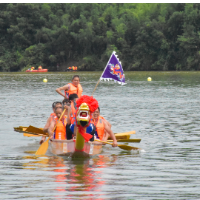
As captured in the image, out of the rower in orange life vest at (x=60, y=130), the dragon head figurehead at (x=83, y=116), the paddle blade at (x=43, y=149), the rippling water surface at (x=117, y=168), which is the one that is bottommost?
the rippling water surface at (x=117, y=168)

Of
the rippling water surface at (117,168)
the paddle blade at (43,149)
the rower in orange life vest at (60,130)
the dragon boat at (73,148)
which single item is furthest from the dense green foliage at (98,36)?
the dragon boat at (73,148)

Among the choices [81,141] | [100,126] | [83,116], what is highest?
[83,116]

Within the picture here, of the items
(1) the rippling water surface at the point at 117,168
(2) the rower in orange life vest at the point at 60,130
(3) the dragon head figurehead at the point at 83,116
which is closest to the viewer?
(1) the rippling water surface at the point at 117,168

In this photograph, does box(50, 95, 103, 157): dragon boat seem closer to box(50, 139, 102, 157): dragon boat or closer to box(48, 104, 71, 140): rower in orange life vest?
box(50, 139, 102, 157): dragon boat

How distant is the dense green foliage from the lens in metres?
88.2

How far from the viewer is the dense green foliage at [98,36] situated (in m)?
88.2

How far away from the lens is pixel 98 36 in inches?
3748

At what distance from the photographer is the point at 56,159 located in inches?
443

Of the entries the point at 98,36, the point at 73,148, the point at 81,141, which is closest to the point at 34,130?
the point at 73,148

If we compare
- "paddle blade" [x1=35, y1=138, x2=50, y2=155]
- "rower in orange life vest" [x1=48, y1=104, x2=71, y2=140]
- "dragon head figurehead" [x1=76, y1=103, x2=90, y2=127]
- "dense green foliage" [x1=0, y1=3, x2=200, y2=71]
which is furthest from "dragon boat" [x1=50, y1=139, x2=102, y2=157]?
"dense green foliage" [x1=0, y1=3, x2=200, y2=71]

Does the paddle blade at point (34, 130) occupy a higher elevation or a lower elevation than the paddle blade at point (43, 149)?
higher

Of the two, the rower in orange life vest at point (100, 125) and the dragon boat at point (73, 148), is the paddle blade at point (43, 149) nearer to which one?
the dragon boat at point (73, 148)

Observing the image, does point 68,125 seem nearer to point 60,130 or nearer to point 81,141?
point 60,130

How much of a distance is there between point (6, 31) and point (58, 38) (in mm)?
13767
